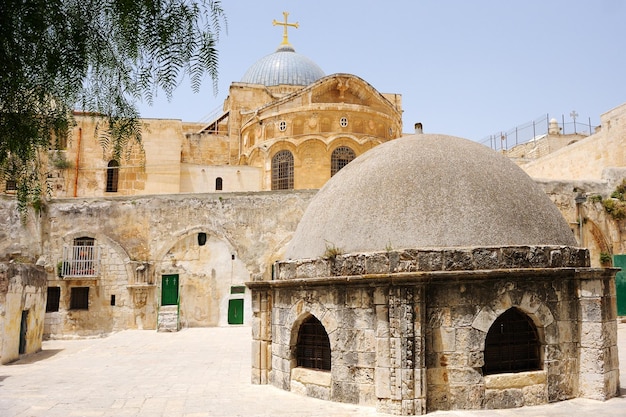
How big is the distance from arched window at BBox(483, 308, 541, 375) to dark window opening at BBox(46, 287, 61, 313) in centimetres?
1733

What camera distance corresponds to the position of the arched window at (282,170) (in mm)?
26312

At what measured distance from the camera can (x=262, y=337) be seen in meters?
9.16

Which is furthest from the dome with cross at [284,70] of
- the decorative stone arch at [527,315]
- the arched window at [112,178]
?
the decorative stone arch at [527,315]

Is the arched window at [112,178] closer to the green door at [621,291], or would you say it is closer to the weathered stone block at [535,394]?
the green door at [621,291]

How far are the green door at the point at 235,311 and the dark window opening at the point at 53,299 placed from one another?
6.32m

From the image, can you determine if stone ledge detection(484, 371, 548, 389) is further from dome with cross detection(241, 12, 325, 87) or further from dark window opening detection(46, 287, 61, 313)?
dome with cross detection(241, 12, 325, 87)

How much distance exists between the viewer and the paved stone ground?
720cm

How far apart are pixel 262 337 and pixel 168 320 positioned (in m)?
11.2

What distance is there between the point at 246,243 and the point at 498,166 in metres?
13.2

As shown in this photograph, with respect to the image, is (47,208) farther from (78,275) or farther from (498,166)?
(498,166)

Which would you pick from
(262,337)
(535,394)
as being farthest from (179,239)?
(535,394)

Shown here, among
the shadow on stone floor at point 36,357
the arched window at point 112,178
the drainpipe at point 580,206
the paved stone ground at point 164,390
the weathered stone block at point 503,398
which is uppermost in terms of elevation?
the arched window at point 112,178

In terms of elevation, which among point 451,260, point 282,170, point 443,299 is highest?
point 282,170

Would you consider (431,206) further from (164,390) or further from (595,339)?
(164,390)
